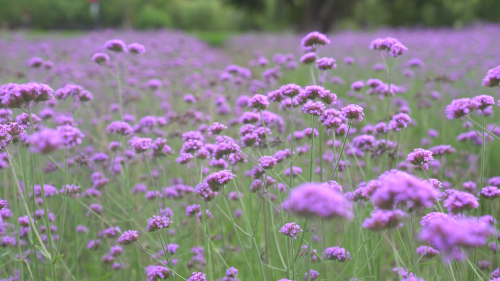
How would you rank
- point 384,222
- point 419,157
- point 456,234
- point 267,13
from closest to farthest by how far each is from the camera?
point 456,234 < point 384,222 < point 419,157 < point 267,13

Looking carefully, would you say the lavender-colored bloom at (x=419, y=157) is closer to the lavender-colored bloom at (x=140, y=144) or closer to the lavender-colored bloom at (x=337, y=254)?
the lavender-colored bloom at (x=337, y=254)

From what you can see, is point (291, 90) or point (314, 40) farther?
point (314, 40)

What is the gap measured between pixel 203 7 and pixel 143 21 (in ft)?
22.2

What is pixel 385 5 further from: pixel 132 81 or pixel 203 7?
pixel 132 81

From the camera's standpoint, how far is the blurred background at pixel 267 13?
24.7m

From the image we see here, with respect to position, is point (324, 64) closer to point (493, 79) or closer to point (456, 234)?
point (493, 79)

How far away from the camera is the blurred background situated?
24656mm

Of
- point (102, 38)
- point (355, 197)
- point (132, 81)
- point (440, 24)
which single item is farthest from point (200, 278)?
point (440, 24)

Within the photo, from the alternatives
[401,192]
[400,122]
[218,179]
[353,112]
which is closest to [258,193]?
[218,179]

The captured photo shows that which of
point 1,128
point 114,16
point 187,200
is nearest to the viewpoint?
point 1,128

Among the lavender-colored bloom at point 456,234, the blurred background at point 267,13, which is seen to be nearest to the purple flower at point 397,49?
the lavender-colored bloom at point 456,234

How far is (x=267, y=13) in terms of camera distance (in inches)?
1239

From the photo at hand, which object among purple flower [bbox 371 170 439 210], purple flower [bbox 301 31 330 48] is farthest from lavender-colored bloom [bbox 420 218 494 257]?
purple flower [bbox 301 31 330 48]

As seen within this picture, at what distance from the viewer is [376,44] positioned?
8.61 ft
